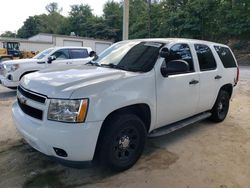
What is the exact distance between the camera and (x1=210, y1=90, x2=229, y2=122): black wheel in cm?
557

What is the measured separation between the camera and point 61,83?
10.3 ft

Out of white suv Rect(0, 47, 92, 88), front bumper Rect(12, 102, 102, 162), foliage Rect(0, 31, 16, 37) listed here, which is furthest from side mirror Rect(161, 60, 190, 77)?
foliage Rect(0, 31, 16, 37)

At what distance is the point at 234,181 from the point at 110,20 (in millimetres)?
55208

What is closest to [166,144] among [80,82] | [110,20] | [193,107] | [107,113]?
[193,107]

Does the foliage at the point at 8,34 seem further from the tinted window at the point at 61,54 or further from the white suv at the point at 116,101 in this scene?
the white suv at the point at 116,101

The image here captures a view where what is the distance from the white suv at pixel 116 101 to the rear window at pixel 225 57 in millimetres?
642

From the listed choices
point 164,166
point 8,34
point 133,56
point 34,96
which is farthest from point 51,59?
point 8,34

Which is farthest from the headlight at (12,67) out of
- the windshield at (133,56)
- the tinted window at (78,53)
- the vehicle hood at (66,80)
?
the vehicle hood at (66,80)

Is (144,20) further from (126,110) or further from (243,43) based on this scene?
(126,110)

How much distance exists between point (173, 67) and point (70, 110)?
173 cm

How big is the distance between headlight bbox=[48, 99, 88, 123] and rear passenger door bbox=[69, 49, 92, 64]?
768 cm

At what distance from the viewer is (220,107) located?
5754 millimetres

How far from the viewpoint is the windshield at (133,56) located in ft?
12.6

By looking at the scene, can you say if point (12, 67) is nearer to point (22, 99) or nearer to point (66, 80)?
point (22, 99)
